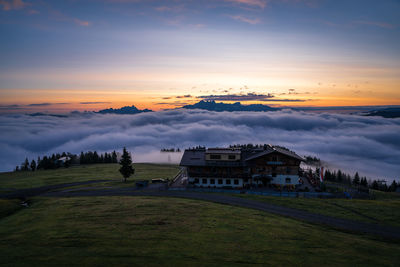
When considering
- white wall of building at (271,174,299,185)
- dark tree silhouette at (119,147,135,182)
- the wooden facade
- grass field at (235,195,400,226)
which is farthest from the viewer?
dark tree silhouette at (119,147,135,182)

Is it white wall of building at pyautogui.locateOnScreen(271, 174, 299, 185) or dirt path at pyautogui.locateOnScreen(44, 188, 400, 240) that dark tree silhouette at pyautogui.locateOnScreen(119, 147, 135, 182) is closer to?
dirt path at pyautogui.locateOnScreen(44, 188, 400, 240)

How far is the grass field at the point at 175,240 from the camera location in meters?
25.2

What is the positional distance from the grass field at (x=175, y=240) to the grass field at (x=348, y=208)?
10.1 meters

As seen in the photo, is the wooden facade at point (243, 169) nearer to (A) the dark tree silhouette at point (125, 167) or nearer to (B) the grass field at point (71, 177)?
(A) the dark tree silhouette at point (125, 167)

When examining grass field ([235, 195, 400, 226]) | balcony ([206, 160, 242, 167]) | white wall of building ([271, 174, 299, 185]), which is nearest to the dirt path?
grass field ([235, 195, 400, 226])

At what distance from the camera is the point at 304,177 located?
80.1 meters

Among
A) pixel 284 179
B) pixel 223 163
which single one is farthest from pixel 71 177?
pixel 284 179

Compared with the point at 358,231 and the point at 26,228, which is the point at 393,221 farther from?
the point at 26,228

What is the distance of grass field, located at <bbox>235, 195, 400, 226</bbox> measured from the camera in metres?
44.6

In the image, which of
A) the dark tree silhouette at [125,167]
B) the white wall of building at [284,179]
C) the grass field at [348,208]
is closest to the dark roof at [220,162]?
the white wall of building at [284,179]

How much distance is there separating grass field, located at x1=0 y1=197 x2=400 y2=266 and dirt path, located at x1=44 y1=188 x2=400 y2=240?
11.7 ft

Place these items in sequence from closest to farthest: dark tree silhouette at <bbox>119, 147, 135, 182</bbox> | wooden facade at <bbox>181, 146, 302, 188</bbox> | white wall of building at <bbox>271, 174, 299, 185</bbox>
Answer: wooden facade at <bbox>181, 146, 302, 188</bbox>
white wall of building at <bbox>271, 174, 299, 185</bbox>
dark tree silhouette at <bbox>119, 147, 135, 182</bbox>

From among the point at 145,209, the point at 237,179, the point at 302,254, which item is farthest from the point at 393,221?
the point at 145,209

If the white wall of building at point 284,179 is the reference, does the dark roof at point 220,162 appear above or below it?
above
